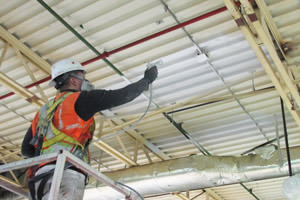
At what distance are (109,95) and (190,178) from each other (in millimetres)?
4626

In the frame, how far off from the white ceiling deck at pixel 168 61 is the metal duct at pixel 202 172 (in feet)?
2.98

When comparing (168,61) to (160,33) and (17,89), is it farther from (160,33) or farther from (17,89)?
(17,89)

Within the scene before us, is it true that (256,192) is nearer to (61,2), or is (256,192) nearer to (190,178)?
(190,178)

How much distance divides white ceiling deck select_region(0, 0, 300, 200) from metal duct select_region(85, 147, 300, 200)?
909 mm

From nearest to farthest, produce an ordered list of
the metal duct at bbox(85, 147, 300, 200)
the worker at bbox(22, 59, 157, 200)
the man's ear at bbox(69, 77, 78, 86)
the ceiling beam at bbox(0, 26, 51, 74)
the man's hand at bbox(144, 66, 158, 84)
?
the worker at bbox(22, 59, 157, 200) < the man's hand at bbox(144, 66, 158, 84) < the man's ear at bbox(69, 77, 78, 86) < the ceiling beam at bbox(0, 26, 51, 74) < the metal duct at bbox(85, 147, 300, 200)

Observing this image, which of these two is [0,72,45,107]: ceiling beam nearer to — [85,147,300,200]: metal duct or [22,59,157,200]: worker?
[85,147,300,200]: metal duct

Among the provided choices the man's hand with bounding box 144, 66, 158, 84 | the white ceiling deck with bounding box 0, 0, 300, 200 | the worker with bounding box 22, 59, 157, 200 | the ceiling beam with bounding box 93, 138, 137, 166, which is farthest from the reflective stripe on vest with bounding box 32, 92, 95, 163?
the ceiling beam with bounding box 93, 138, 137, 166

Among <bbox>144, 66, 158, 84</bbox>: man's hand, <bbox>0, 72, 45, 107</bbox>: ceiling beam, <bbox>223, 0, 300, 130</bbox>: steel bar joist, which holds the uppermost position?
<bbox>0, 72, 45, 107</bbox>: ceiling beam

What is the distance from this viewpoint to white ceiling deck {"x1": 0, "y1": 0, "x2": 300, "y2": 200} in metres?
5.79

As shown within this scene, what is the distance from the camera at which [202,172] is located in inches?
297

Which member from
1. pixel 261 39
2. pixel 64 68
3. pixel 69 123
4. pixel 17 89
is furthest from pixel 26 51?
pixel 261 39

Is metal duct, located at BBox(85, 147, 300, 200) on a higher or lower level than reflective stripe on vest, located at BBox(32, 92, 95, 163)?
higher

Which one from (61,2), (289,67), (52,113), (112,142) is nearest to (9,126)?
(112,142)

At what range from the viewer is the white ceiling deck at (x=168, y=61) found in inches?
228
